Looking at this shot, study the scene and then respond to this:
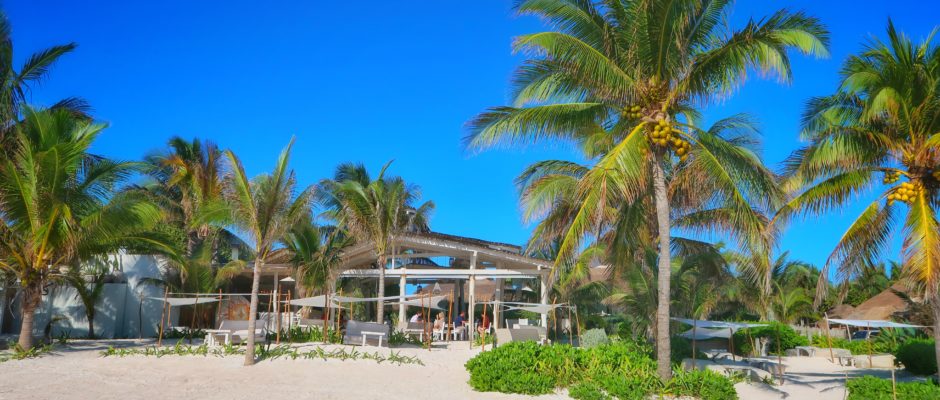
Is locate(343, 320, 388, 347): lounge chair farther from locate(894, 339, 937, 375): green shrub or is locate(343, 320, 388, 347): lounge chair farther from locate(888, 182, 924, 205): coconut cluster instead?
locate(894, 339, 937, 375): green shrub

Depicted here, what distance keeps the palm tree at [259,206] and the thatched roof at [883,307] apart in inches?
1073

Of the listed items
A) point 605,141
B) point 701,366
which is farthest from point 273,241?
point 701,366

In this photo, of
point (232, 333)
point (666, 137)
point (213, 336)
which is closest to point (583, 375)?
point (666, 137)

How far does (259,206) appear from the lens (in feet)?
48.4

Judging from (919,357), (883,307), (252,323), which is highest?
(883,307)

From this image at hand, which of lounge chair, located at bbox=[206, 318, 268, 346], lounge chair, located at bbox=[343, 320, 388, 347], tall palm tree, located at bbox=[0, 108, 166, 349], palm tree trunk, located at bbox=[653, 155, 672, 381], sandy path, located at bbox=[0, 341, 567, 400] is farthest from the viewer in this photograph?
lounge chair, located at bbox=[343, 320, 388, 347]

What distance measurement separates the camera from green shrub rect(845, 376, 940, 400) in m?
11.2

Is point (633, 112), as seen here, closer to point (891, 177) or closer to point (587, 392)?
point (891, 177)

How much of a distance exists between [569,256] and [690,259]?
6936mm

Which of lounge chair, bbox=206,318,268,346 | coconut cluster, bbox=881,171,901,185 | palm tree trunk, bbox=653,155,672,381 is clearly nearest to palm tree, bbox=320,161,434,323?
lounge chair, bbox=206,318,268,346

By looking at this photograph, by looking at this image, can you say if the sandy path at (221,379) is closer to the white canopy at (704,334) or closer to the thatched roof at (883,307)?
the white canopy at (704,334)

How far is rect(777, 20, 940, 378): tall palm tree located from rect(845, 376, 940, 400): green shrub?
39.3 inches

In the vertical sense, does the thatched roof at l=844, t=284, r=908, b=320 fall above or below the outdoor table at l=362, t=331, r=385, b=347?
above

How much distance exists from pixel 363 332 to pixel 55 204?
8493 mm
